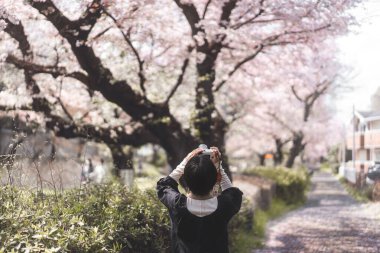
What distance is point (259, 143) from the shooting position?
3603 cm

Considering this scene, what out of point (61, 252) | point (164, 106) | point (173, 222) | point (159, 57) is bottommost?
point (61, 252)

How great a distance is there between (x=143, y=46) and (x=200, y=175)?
27.8 feet

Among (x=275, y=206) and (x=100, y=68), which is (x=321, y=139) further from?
(x=100, y=68)

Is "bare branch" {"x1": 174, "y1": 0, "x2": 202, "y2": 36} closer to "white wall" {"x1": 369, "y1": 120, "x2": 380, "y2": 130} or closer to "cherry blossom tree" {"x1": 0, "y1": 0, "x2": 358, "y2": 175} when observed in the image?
"cherry blossom tree" {"x1": 0, "y1": 0, "x2": 358, "y2": 175}

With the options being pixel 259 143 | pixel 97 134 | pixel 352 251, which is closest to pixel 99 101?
pixel 97 134

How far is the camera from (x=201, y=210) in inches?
137

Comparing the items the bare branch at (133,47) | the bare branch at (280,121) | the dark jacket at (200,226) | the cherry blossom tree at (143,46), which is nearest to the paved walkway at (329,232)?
the cherry blossom tree at (143,46)

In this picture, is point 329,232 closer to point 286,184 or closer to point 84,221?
point 286,184

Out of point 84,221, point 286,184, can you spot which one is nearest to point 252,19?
point 84,221

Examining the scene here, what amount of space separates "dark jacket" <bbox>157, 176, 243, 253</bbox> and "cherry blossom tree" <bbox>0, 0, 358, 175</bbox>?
525 cm

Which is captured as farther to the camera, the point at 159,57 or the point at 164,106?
the point at 159,57

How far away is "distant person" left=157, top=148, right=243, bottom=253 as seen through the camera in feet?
11.4

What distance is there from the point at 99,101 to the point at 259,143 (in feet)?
80.9

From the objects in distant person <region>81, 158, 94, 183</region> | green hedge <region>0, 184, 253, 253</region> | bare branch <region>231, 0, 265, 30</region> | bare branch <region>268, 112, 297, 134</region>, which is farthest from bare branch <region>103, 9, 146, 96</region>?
bare branch <region>268, 112, 297, 134</region>
